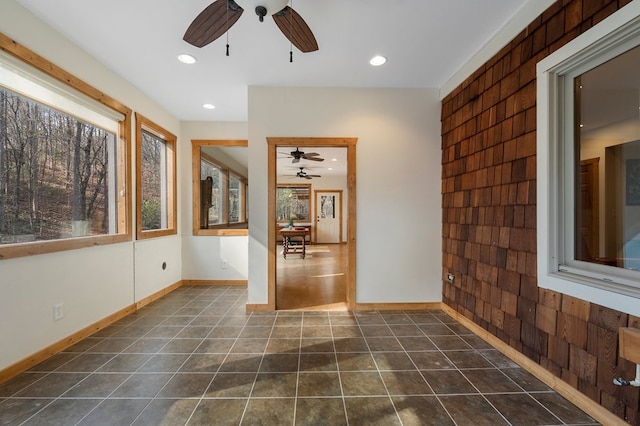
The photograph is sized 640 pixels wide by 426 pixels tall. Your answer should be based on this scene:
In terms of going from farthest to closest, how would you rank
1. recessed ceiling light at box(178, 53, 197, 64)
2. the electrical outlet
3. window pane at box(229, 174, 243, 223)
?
window pane at box(229, 174, 243, 223), recessed ceiling light at box(178, 53, 197, 64), the electrical outlet

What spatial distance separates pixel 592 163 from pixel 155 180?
181 inches

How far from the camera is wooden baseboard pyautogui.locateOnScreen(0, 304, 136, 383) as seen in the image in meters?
1.78

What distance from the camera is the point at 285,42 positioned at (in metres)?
2.26

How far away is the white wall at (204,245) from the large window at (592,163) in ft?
12.2

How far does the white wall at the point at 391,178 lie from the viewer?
10.1 feet

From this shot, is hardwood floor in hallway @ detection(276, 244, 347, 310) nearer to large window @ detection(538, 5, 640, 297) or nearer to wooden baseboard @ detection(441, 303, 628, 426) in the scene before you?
wooden baseboard @ detection(441, 303, 628, 426)

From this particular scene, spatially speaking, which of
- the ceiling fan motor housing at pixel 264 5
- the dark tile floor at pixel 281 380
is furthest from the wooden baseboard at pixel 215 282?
the ceiling fan motor housing at pixel 264 5

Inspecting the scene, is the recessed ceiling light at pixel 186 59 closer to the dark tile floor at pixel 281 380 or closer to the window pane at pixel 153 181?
the window pane at pixel 153 181

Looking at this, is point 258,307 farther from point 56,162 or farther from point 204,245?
point 56,162

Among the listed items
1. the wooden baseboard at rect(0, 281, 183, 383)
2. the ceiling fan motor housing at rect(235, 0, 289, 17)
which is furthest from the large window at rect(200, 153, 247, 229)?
the ceiling fan motor housing at rect(235, 0, 289, 17)

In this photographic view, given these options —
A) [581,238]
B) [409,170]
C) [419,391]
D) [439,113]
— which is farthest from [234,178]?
[581,238]

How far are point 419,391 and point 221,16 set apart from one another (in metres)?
2.70

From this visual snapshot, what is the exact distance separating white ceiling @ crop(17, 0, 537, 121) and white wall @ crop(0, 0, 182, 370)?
13cm

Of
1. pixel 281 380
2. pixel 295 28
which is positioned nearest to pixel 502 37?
pixel 295 28
